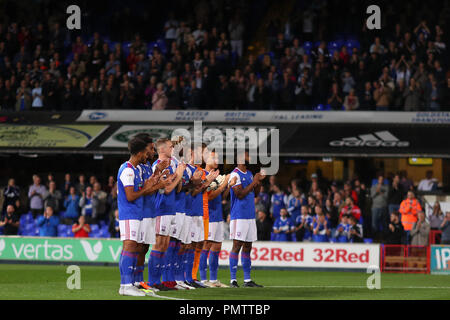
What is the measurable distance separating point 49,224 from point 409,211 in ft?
31.9

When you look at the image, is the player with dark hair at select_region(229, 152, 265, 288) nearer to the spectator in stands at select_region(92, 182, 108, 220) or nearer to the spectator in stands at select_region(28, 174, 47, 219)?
the spectator in stands at select_region(92, 182, 108, 220)

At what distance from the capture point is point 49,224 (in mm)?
23312

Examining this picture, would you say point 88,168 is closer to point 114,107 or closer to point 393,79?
point 114,107

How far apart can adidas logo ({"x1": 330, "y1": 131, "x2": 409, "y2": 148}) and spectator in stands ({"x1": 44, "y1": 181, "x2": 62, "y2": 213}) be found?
791 centimetres

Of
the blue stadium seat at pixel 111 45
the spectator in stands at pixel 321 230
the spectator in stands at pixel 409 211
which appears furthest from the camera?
the blue stadium seat at pixel 111 45

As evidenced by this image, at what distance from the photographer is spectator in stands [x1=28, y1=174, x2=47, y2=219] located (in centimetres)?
2419

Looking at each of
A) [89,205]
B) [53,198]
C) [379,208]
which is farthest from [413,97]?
[53,198]

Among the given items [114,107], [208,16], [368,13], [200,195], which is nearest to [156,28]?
[208,16]

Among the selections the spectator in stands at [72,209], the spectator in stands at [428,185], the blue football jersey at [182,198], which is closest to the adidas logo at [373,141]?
the spectator in stands at [428,185]

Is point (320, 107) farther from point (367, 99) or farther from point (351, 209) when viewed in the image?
point (351, 209)

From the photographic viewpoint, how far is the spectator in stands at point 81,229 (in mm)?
22984

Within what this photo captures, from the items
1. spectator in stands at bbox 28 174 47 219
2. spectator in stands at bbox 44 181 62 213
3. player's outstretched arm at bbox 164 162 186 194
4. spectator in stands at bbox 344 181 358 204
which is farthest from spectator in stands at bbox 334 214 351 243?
player's outstretched arm at bbox 164 162 186 194

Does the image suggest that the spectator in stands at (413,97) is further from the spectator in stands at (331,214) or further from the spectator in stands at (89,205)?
the spectator in stands at (89,205)

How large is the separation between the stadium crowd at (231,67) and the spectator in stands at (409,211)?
2960 mm
